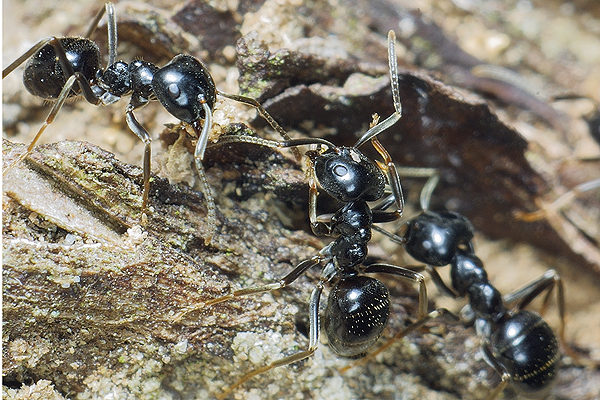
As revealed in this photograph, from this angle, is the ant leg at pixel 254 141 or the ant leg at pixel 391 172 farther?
the ant leg at pixel 391 172

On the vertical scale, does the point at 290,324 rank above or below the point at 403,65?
below

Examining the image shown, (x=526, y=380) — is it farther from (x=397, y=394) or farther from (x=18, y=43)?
(x=18, y=43)

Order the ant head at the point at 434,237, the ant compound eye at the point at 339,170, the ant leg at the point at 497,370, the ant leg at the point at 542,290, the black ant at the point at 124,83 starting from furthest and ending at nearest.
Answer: the ant leg at the point at 542,290
the ant head at the point at 434,237
the ant leg at the point at 497,370
the ant compound eye at the point at 339,170
the black ant at the point at 124,83

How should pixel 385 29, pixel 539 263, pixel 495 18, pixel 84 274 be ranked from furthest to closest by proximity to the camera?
pixel 495 18, pixel 539 263, pixel 385 29, pixel 84 274

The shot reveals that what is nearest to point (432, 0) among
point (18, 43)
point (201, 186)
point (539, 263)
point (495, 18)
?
point (495, 18)

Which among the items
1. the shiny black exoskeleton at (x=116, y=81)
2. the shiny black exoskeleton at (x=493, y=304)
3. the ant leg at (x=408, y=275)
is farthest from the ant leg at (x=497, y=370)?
the shiny black exoskeleton at (x=116, y=81)

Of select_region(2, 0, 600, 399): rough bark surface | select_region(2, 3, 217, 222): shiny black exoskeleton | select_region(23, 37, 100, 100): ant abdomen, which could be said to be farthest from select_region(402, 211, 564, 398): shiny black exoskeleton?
select_region(23, 37, 100, 100): ant abdomen

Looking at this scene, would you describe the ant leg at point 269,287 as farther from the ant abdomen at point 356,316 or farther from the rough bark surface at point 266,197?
the ant abdomen at point 356,316

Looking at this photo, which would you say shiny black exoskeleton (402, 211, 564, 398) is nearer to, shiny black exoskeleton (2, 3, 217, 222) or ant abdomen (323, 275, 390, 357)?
ant abdomen (323, 275, 390, 357)
